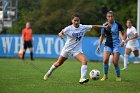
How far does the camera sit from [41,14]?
54.7 m

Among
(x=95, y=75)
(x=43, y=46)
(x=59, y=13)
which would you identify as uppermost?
(x=59, y=13)

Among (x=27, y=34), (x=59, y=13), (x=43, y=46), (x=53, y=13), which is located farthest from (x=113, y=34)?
(x=53, y=13)

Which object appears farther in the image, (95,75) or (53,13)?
(53,13)

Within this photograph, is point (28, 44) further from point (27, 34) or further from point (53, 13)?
point (53, 13)

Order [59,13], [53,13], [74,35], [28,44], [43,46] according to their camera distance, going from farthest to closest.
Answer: [53,13], [59,13], [43,46], [28,44], [74,35]

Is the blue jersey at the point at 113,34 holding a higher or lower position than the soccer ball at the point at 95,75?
higher

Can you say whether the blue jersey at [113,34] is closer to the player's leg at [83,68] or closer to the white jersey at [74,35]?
the white jersey at [74,35]

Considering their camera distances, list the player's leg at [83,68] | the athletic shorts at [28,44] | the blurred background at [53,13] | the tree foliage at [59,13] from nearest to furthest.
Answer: the player's leg at [83,68] < the athletic shorts at [28,44] < the blurred background at [53,13] < the tree foliage at [59,13]

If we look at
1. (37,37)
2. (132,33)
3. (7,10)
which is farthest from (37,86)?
(7,10)

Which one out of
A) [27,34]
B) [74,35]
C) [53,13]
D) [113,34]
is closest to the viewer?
[74,35]

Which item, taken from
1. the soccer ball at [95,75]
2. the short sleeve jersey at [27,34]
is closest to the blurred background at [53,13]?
the short sleeve jersey at [27,34]

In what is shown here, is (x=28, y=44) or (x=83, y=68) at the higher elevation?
(x=83, y=68)

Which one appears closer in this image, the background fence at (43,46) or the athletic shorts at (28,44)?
the athletic shorts at (28,44)

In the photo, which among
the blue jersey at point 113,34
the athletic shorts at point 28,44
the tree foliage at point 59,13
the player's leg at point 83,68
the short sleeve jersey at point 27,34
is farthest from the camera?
the tree foliage at point 59,13
